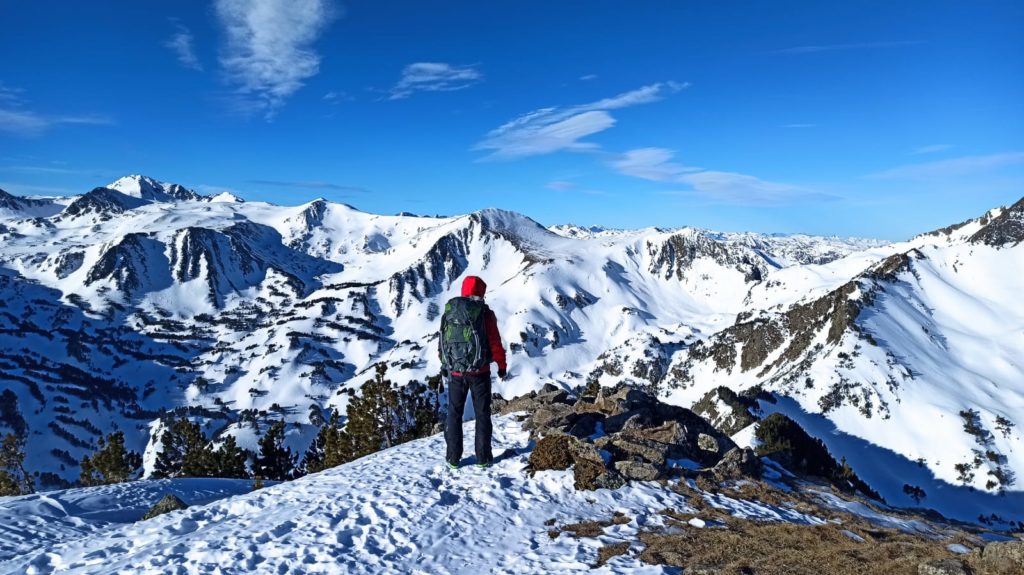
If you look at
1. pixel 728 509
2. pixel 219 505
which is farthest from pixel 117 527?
pixel 728 509

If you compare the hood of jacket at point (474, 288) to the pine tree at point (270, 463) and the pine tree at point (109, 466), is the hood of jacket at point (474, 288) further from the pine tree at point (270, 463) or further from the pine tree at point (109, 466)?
the pine tree at point (270, 463)

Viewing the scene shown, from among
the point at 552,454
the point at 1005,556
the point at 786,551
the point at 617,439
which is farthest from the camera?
the point at 617,439

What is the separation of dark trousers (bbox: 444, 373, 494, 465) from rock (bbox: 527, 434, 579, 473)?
1.36 meters

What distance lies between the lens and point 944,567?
8773mm

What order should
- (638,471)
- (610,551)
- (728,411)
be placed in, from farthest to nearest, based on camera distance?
(728,411) → (638,471) → (610,551)

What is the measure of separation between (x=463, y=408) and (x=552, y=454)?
10.1 feet

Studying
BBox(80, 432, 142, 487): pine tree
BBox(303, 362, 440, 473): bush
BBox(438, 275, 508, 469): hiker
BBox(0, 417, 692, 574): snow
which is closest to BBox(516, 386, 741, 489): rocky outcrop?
BBox(0, 417, 692, 574): snow

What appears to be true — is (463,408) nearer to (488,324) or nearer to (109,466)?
(488,324)

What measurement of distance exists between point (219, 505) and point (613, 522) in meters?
10.1

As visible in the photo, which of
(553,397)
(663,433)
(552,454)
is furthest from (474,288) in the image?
(553,397)

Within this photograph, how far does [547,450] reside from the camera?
1598cm

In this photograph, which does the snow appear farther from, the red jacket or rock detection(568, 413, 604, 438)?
the red jacket

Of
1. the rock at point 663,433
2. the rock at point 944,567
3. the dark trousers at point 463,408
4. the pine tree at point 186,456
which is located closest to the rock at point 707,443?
the rock at point 663,433

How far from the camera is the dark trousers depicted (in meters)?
14.7
